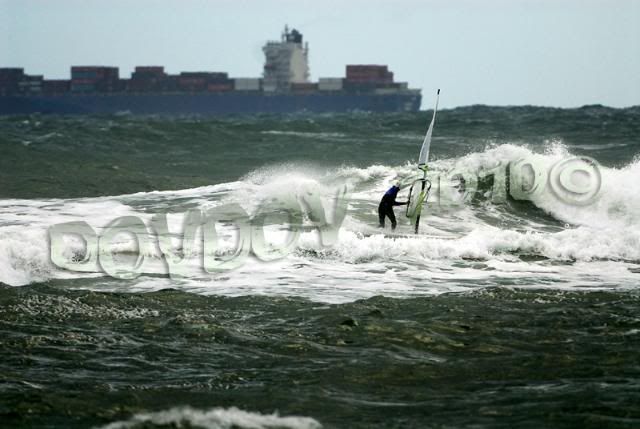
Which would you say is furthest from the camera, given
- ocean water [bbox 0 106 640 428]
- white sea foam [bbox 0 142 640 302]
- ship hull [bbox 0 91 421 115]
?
ship hull [bbox 0 91 421 115]

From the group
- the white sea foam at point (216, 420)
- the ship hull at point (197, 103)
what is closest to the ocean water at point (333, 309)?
the white sea foam at point (216, 420)

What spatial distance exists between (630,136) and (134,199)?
26.3m

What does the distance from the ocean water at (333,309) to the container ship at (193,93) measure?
3495 inches

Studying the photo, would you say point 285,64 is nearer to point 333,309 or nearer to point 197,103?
point 197,103

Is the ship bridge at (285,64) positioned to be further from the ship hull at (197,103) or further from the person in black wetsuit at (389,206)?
the person in black wetsuit at (389,206)

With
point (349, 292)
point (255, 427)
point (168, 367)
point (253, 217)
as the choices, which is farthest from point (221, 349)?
point (253, 217)

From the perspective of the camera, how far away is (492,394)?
7.21 meters

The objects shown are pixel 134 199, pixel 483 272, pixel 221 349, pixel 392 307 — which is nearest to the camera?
pixel 221 349

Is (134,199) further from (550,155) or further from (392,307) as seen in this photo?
(392,307)

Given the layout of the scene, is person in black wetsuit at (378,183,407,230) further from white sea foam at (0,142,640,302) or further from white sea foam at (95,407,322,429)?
white sea foam at (95,407,322,429)

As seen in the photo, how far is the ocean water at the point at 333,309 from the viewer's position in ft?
22.9

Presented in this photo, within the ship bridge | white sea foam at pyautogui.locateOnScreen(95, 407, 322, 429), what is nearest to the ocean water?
white sea foam at pyautogui.locateOnScreen(95, 407, 322, 429)

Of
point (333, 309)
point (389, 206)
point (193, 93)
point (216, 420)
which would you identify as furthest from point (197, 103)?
point (216, 420)

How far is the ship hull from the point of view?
110m
